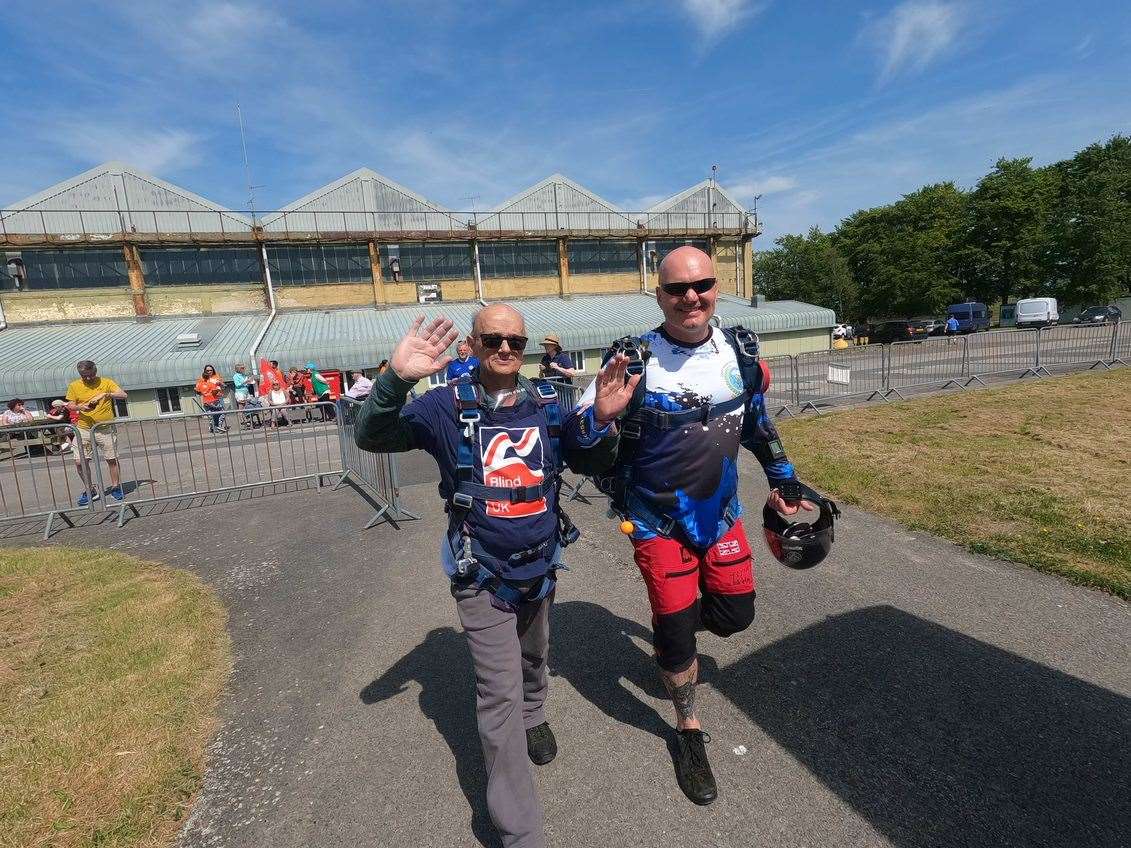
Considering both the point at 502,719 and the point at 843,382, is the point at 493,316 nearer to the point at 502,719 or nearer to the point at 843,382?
the point at 502,719

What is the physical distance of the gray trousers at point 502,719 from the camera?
2.26 meters

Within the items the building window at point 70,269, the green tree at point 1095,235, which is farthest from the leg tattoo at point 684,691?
the green tree at point 1095,235

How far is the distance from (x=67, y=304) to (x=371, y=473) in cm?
2755

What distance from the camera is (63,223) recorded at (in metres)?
26.9

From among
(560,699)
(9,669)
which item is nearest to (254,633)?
(9,669)

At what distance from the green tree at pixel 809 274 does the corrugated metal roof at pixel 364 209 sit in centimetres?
3992

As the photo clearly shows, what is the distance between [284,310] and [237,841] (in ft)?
98.5

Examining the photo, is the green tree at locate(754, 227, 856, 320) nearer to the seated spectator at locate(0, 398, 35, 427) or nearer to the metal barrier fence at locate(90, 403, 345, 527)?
the metal barrier fence at locate(90, 403, 345, 527)

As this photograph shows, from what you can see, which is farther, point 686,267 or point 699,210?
point 699,210

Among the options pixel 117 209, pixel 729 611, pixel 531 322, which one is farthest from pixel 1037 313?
pixel 117 209

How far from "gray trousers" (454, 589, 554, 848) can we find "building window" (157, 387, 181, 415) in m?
26.1

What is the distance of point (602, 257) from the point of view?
35062 mm

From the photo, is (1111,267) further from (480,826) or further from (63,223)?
(63,223)

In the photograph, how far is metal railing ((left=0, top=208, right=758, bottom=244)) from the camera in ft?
86.9
